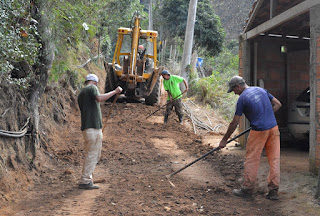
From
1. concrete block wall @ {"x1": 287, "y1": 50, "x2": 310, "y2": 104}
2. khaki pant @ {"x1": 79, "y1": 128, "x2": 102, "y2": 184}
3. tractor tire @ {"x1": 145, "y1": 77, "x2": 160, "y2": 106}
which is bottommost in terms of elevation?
khaki pant @ {"x1": 79, "y1": 128, "x2": 102, "y2": 184}

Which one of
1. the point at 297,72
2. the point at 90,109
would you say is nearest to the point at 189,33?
the point at 297,72

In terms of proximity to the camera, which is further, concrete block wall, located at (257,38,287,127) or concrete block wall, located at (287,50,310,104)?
concrete block wall, located at (287,50,310,104)

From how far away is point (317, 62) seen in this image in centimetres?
531

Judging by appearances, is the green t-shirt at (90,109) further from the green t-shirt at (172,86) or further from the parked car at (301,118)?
the green t-shirt at (172,86)

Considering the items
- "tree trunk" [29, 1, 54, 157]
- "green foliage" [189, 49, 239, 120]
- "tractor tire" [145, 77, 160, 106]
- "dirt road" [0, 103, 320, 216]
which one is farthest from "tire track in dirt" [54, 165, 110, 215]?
"green foliage" [189, 49, 239, 120]

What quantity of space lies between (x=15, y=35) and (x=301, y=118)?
5.71 m

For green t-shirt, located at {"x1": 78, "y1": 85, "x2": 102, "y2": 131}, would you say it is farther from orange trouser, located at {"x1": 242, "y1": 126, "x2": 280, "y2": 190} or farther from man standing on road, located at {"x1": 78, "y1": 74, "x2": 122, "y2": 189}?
orange trouser, located at {"x1": 242, "y1": 126, "x2": 280, "y2": 190}

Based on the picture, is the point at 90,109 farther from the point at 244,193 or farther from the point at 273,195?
the point at 273,195

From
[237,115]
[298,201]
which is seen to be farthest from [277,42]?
[298,201]

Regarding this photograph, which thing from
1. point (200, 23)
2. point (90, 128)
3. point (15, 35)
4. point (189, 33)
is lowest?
point (90, 128)

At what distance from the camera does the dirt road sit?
4512 millimetres

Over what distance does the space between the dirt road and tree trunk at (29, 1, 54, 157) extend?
0.74m

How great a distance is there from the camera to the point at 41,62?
6.25 m

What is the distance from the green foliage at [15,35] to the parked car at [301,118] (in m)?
5.31
